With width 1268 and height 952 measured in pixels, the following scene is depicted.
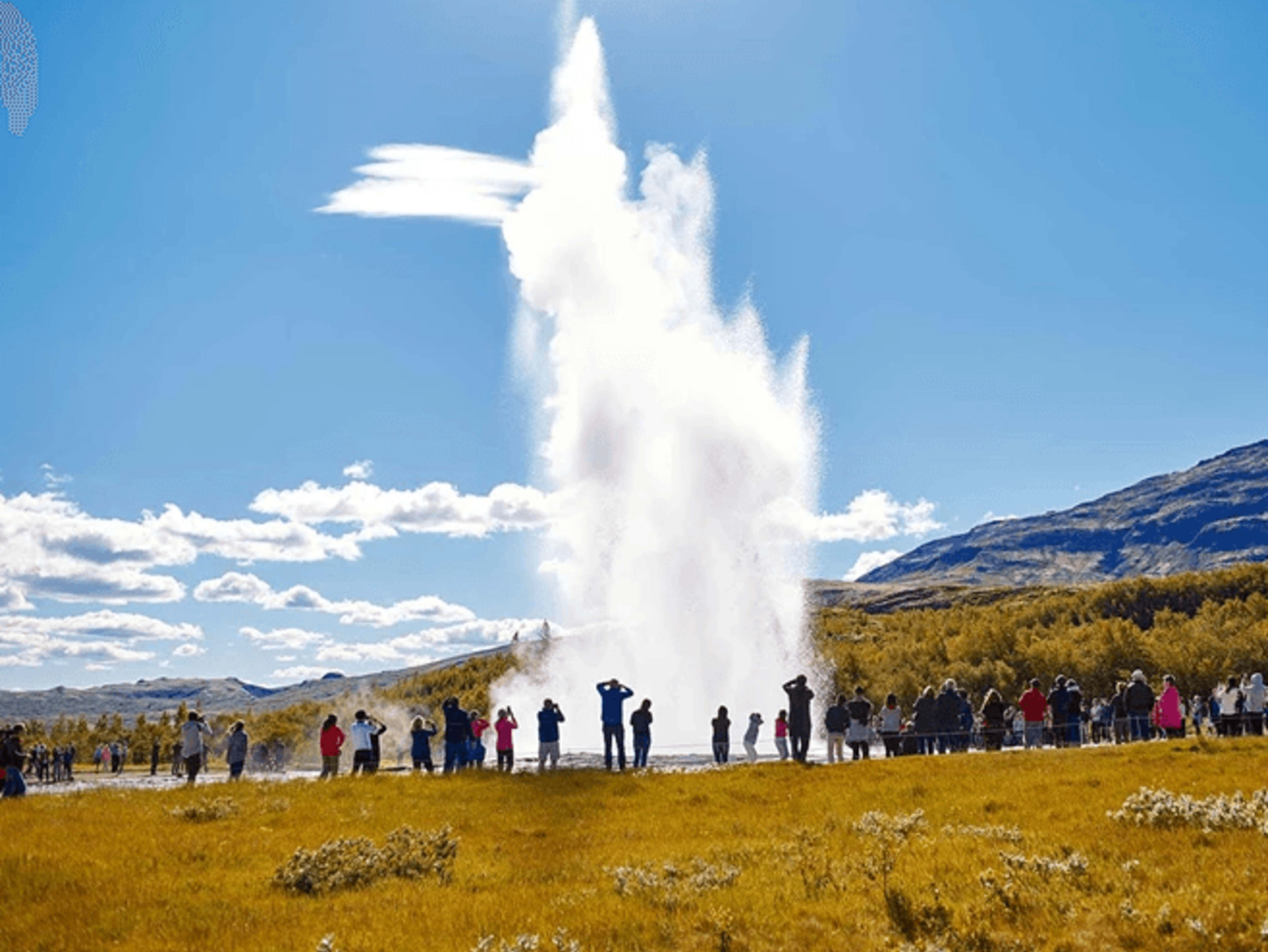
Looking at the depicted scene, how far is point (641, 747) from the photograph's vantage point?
110ft

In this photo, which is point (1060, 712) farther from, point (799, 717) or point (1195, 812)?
point (1195, 812)

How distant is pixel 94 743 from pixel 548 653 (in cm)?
11041

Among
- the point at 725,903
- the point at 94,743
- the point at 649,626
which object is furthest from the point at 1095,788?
the point at 94,743

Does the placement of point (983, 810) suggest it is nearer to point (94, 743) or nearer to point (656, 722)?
point (656, 722)

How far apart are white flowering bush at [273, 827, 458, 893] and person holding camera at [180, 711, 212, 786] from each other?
15.9 meters

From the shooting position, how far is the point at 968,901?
13.0 meters

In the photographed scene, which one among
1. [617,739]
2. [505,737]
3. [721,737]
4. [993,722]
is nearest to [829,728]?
[721,737]

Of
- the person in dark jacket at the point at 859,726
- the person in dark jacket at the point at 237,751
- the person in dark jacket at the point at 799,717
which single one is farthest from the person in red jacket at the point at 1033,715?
the person in dark jacket at the point at 237,751

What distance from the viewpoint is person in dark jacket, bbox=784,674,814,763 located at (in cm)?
3222

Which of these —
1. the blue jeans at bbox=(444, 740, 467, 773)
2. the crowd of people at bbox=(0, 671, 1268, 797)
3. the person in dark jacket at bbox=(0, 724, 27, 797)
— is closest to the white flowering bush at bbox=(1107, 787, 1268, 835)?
the crowd of people at bbox=(0, 671, 1268, 797)

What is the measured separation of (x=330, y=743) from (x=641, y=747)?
372 inches

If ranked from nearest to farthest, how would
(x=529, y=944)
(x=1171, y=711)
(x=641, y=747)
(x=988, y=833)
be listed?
(x=529, y=944)
(x=988, y=833)
(x=1171, y=711)
(x=641, y=747)

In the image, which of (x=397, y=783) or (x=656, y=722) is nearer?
(x=397, y=783)

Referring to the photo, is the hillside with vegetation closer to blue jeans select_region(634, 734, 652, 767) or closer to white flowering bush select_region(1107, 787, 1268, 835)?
blue jeans select_region(634, 734, 652, 767)
